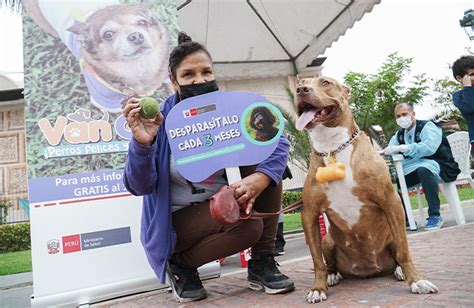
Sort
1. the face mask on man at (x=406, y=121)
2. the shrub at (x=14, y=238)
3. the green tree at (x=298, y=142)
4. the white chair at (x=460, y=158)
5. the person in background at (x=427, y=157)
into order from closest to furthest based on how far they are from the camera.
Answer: the person in background at (x=427, y=157)
the face mask on man at (x=406, y=121)
the white chair at (x=460, y=158)
the shrub at (x=14, y=238)
the green tree at (x=298, y=142)

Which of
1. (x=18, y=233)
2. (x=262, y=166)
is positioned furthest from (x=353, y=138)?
(x=18, y=233)

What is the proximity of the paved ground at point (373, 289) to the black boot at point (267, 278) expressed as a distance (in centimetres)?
5

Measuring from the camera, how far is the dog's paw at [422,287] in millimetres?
1872

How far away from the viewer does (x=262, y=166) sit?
2320 millimetres

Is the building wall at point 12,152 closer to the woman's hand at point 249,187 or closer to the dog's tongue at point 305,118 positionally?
the woman's hand at point 249,187

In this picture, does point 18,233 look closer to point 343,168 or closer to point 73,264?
point 73,264

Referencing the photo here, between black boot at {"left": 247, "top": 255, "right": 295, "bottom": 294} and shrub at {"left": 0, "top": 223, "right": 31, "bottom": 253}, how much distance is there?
38.6 ft

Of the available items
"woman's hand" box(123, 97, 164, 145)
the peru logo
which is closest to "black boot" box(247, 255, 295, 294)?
"woman's hand" box(123, 97, 164, 145)

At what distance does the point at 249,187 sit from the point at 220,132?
0.36 meters

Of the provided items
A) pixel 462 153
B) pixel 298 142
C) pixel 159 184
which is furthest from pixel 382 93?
pixel 159 184

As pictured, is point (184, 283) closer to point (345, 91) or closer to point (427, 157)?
point (345, 91)

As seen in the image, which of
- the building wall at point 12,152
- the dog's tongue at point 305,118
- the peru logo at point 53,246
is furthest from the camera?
the building wall at point 12,152

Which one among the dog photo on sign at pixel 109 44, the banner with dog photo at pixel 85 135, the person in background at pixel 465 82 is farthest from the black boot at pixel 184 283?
the person in background at pixel 465 82

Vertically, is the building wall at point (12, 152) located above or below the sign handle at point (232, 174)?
above
